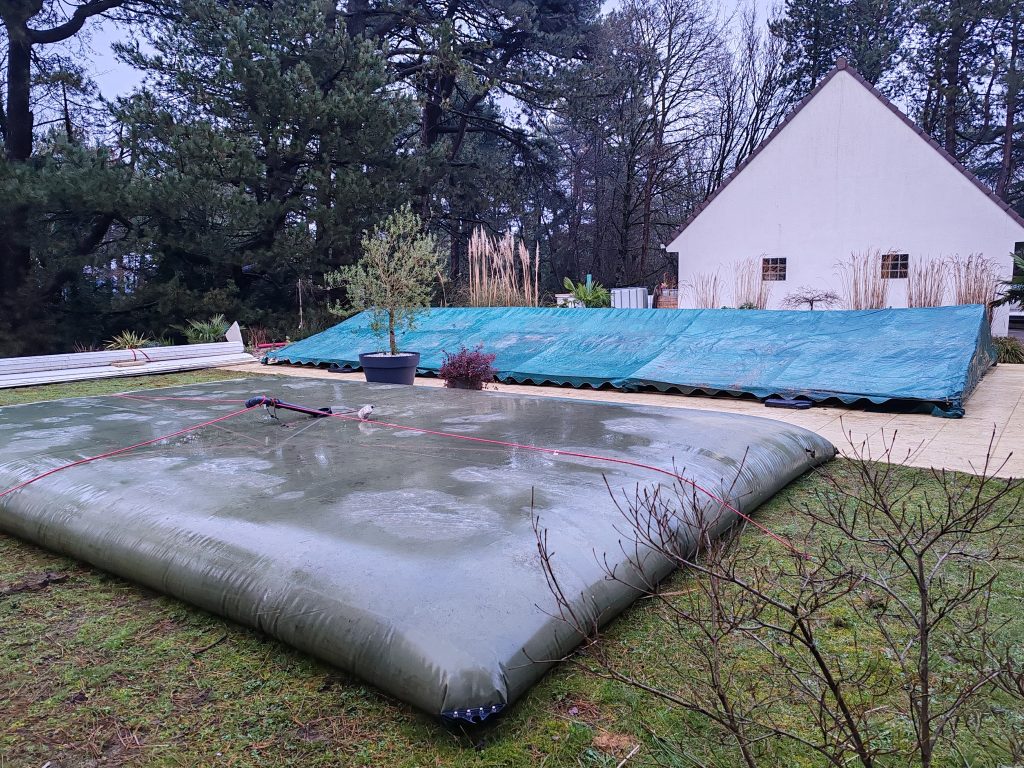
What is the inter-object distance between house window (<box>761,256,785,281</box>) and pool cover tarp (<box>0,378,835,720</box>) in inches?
387

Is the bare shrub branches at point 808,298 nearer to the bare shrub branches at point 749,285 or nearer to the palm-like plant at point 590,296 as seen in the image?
the bare shrub branches at point 749,285

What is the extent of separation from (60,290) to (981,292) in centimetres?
1404

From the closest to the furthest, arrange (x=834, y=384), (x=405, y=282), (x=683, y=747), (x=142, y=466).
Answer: (x=683, y=747), (x=142, y=466), (x=834, y=384), (x=405, y=282)

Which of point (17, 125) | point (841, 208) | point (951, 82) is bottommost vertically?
point (841, 208)

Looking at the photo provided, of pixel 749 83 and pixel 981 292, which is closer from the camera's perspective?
pixel 981 292

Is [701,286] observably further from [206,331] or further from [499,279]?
[206,331]

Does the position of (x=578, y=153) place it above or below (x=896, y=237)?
above

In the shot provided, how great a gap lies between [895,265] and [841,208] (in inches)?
53.9

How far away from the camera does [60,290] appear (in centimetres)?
1135

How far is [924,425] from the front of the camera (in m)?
4.13

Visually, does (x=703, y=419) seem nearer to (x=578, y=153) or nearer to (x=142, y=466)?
(x=142, y=466)

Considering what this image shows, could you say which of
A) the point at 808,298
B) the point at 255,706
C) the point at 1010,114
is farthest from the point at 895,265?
the point at 255,706

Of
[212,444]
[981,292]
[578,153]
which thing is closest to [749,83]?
[578,153]

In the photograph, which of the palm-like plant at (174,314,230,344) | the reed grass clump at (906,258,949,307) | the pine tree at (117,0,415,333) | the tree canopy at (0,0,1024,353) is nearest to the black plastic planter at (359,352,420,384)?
the tree canopy at (0,0,1024,353)
